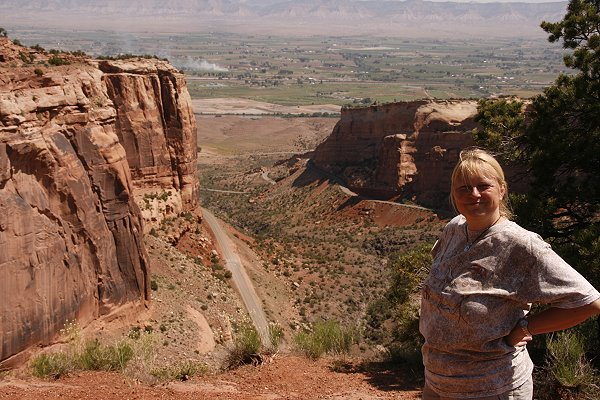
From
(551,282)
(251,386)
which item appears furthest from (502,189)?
(251,386)

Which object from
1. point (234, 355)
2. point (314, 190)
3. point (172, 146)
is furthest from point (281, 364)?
point (314, 190)

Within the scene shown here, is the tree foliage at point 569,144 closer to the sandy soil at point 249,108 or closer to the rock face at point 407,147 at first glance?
the rock face at point 407,147

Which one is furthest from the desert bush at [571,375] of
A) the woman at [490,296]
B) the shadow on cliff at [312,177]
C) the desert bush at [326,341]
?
the shadow on cliff at [312,177]

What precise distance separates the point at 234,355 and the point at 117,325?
10.8 m

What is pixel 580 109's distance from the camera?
16.0 metres

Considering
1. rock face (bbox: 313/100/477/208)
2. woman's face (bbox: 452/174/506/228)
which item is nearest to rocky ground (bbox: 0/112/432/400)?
rock face (bbox: 313/100/477/208)

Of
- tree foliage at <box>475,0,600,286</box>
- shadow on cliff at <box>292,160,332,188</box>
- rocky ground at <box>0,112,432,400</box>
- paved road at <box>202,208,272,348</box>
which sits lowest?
shadow on cliff at <box>292,160,332,188</box>

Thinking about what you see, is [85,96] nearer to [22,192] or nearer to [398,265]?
[22,192]

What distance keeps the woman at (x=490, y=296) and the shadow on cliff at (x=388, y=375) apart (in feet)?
23.7

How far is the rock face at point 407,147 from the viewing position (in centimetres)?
5522

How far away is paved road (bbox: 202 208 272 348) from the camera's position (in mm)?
30906

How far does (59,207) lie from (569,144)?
593 inches

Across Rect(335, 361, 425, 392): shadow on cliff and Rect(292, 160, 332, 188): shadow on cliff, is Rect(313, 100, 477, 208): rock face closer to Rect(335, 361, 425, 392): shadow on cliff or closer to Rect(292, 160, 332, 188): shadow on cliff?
Rect(292, 160, 332, 188): shadow on cliff

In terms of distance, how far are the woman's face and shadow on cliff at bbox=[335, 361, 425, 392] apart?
304 inches
